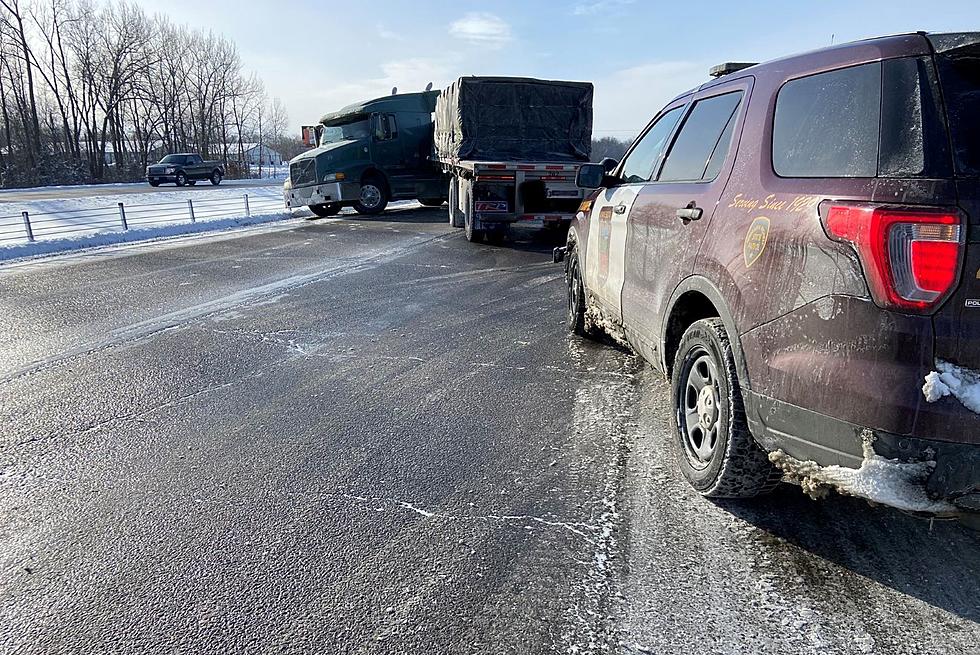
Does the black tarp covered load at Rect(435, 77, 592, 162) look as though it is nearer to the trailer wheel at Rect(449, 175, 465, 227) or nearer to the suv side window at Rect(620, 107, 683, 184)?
the trailer wheel at Rect(449, 175, 465, 227)

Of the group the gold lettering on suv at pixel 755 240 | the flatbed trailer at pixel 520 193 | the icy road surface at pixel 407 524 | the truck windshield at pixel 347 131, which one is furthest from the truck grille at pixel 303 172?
the gold lettering on suv at pixel 755 240

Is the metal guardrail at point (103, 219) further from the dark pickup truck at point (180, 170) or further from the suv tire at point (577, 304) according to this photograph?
the dark pickup truck at point (180, 170)

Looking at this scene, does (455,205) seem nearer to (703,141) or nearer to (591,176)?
(591,176)

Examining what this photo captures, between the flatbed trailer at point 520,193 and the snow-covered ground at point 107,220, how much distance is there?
7.85 metres

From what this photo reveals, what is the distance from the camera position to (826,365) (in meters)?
2.11

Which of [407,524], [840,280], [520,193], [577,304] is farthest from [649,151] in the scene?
[520,193]

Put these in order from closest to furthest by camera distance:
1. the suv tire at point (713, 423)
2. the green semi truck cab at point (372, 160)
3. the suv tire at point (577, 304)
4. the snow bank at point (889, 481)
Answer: the snow bank at point (889, 481) < the suv tire at point (713, 423) < the suv tire at point (577, 304) < the green semi truck cab at point (372, 160)

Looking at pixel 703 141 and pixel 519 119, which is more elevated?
pixel 519 119

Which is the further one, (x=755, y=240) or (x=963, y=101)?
(x=755, y=240)

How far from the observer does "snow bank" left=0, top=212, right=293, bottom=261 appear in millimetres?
11547

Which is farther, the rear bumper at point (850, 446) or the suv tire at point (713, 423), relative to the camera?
the suv tire at point (713, 423)

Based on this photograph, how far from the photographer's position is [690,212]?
304 centimetres

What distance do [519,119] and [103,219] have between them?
44.8ft

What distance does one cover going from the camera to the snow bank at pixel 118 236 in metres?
11.5
